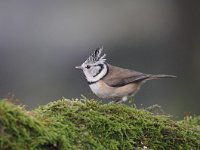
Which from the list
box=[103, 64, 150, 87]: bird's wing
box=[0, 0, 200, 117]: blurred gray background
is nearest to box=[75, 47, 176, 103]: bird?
box=[103, 64, 150, 87]: bird's wing

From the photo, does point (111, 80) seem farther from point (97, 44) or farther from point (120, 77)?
point (97, 44)

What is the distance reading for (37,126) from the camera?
4.49 m

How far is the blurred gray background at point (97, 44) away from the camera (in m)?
13.2

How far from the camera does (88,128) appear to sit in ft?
16.4

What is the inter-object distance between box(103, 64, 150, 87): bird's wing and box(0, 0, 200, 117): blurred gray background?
5604mm

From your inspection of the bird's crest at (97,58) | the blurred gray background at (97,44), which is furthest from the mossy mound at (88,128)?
the blurred gray background at (97,44)

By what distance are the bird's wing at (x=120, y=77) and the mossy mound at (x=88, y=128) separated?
142 cm

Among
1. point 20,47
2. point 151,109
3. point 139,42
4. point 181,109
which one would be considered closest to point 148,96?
point 181,109

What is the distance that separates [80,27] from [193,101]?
10.2 ft

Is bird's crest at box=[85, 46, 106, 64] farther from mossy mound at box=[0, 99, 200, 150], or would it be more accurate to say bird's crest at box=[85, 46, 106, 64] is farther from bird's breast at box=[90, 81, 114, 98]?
mossy mound at box=[0, 99, 200, 150]

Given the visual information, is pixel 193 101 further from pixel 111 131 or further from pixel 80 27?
pixel 111 131

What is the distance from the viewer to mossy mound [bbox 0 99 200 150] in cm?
438

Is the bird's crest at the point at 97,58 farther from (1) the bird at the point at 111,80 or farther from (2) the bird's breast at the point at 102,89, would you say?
(2) the bird's breast at the point at 102,89

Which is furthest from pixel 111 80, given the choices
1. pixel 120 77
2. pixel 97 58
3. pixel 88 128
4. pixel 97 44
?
pixel 97 44
